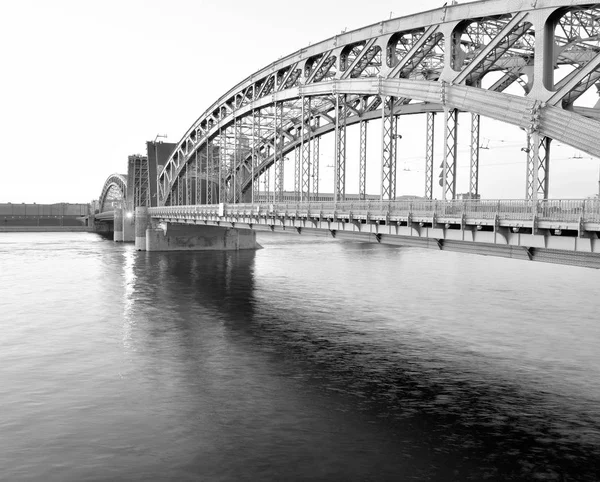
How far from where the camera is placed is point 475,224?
24453 mm

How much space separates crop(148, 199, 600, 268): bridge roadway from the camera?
2078 centimetres

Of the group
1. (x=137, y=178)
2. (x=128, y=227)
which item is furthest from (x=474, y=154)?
(x=137, y=178)

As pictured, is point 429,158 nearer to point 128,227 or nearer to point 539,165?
point 539,165

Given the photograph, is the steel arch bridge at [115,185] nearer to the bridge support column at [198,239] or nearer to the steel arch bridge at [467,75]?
the bridge support column at [198,239]

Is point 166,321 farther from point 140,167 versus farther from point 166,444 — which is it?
point 140,167

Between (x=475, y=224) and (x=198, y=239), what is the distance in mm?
65011

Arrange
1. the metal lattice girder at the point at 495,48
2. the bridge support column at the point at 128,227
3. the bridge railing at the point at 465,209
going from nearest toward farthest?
the bridge railing at the point at 465,209 → the metal lattice girder at the point at 495,48 → the bridge support column at the point at 128,227

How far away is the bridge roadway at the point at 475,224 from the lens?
68.2 feet

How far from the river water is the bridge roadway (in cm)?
420

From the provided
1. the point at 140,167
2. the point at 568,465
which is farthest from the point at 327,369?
the point at 140,167

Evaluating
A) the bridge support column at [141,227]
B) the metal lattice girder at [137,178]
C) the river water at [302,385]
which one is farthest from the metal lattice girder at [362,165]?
the metal lattice girder at [137,178]

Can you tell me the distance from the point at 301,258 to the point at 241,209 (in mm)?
23736

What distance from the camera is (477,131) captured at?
98.0 ft

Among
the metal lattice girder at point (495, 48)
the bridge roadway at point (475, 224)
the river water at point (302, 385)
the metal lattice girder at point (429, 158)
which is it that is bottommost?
the river water at point (302, 385)
